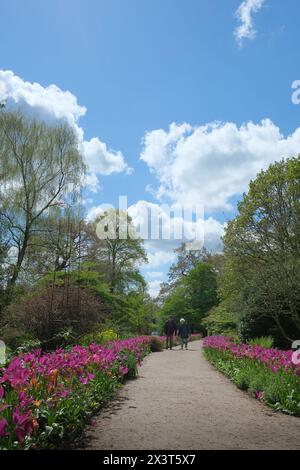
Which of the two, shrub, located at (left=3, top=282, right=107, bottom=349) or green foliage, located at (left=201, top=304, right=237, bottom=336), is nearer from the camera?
shrub, located at (left=3, top=282, right=107, bottom=349)

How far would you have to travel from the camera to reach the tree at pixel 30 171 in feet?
76.2

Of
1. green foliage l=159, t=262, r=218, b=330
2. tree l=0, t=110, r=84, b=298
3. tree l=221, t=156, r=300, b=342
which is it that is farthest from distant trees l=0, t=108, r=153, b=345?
green foliage l=159, t=262, r=218, b=330

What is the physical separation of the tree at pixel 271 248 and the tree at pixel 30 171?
993 cm

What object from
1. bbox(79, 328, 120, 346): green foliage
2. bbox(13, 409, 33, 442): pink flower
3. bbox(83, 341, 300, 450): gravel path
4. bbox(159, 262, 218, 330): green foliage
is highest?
bbox(159, 262, 218, 330): green foliage

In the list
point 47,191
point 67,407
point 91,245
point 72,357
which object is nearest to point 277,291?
point 72,357

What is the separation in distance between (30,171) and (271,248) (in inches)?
564

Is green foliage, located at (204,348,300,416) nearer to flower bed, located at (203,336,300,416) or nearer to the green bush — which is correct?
flower bed, located at (203,336,300,416)

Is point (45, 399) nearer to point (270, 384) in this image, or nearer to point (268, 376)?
point (270, 384)

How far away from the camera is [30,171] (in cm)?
2375

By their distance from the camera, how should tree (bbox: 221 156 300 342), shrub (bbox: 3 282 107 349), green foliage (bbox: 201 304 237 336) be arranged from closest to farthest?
tree (bbox: 221 156 300 342)
shrub (bbox: 3 282 107 349)
green foliage (bbox: 201 304 237 336)

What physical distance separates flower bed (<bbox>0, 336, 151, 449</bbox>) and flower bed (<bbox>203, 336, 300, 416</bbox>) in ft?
8.84

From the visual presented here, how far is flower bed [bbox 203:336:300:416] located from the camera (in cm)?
704

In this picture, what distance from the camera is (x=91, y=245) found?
117 ft

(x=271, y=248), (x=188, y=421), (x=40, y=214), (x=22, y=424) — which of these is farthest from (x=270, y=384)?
(x=40, y=214)
